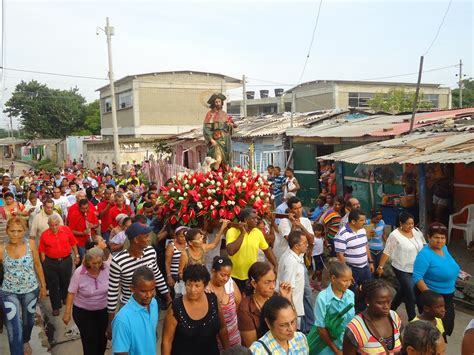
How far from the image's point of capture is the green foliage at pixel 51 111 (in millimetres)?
49500

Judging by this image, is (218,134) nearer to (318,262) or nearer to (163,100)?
(318,262)

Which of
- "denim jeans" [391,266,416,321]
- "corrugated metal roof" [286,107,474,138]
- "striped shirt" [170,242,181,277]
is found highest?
"corrugated metal roof" [286,107,474,138]

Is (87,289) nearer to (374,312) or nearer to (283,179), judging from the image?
(374,312)

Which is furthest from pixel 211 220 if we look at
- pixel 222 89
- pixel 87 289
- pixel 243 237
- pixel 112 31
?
pixel 222 89

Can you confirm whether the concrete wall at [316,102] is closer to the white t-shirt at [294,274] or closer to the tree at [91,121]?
the tree at [91,121]

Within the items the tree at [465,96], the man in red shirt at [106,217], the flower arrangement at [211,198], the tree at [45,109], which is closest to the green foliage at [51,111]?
the tree at [45,109]

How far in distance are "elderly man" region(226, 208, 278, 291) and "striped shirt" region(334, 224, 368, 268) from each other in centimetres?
96

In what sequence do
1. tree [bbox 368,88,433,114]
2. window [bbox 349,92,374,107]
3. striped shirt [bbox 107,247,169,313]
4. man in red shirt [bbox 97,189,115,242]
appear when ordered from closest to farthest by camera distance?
1. striped shirt [bbox 107,247,169,313]
2. man in red shirt [bbox 97,189,115,242]
3. tree [bbox 368,88,433,114]
4. window [bbox 349,92,374,107]

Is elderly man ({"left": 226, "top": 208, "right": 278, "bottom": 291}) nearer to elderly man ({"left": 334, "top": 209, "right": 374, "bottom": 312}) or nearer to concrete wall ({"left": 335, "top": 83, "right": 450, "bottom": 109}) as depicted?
elderly man ({"left": 334, "top": 209, "right": 374, "bottom": 312})

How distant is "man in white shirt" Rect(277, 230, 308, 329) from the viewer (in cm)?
466

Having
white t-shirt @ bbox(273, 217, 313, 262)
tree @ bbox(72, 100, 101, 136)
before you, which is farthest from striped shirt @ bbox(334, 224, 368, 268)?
tree @ bbox(72, 100, 101, 136)

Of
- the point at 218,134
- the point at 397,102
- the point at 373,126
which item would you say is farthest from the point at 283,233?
the point at 397,102

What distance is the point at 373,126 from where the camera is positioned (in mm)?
12172

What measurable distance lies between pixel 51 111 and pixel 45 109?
0.94m
